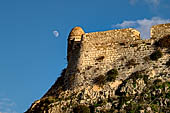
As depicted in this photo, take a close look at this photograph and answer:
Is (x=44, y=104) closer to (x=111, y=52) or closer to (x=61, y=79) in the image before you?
(x=61, y=79)

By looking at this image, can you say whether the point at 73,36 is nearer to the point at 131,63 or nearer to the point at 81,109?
the point at 131,63

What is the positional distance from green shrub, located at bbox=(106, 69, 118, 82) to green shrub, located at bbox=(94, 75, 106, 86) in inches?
11.0

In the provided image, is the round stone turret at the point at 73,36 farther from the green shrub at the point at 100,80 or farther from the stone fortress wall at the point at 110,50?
the green shrub at the point at 100,80

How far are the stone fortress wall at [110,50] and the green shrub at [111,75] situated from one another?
0.32m

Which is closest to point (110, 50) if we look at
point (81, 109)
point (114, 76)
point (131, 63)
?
point (131, 63)

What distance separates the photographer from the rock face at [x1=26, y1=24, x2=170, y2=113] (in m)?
20.6

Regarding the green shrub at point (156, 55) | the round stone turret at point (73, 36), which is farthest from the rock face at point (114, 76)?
the round stone turret at point (73, 36)

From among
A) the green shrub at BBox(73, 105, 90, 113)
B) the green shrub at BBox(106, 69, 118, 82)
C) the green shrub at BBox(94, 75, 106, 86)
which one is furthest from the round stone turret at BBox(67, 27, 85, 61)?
the green shrub at BBox(73, 105, 90, 113)

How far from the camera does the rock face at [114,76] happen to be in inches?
810

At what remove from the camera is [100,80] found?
76.7 ft

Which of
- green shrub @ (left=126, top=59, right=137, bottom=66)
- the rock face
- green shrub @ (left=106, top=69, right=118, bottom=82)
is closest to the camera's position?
the rock face

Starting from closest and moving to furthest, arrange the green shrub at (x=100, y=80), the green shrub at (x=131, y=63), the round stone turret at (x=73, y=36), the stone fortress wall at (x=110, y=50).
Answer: the green shrub at (x=100, y=80) → the green shrub at (x=131, y=63) → the stone fortress wall at (x=110, y=50) → the round stone turret at (x=73, y=36)

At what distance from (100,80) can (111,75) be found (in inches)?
30.0

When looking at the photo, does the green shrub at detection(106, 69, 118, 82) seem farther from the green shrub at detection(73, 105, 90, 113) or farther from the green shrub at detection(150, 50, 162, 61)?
the green shrub at detection(73, 105, 90, 113)
